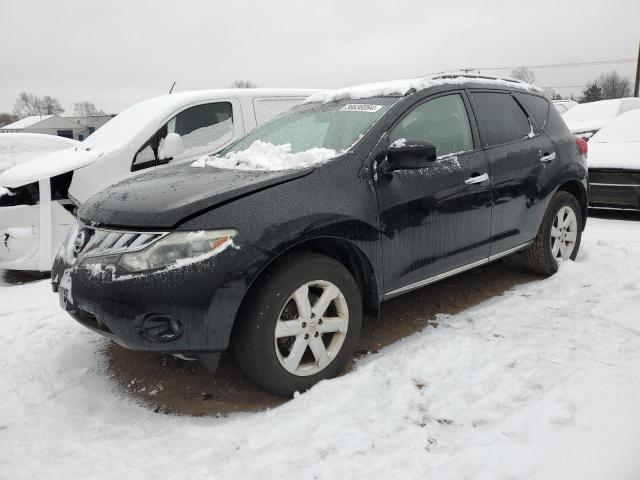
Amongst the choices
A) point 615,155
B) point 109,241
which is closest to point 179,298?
point 109,241

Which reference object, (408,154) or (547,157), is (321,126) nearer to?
(408,154)

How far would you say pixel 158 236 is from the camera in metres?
2.32

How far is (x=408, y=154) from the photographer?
9.26 ft

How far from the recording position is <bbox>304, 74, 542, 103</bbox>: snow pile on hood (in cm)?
330

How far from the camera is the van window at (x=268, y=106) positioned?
19.0ft

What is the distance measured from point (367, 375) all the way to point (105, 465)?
1.33 metres

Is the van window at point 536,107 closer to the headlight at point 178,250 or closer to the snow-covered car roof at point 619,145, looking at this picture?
the headlight at point 178,250

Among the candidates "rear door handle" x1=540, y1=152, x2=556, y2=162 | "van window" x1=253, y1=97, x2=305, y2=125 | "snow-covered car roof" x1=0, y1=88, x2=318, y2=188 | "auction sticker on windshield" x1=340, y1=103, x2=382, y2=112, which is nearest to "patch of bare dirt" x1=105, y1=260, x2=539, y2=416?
"rear door handle" x1=540, y1=152, x2=556, y2=162

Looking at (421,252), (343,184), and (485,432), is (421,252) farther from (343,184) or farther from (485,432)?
(485,432)

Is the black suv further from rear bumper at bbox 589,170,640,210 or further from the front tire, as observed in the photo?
rear bumper at bbox 589,170,640,210

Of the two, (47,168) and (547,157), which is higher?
(547,157)

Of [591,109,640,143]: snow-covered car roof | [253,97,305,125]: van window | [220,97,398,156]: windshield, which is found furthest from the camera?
[591,109,640,143]: snow-covered car roof

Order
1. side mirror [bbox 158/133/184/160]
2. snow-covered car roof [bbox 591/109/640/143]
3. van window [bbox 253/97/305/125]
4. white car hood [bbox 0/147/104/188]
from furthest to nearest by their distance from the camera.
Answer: snow-covered car roof [bbox 591/109/640/143] → van window [bbox 253/97/305/125] → side mirror [bbox 158/133/184/160] → white car hood [bbox 0/147/104/188]

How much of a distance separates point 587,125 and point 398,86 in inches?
376
